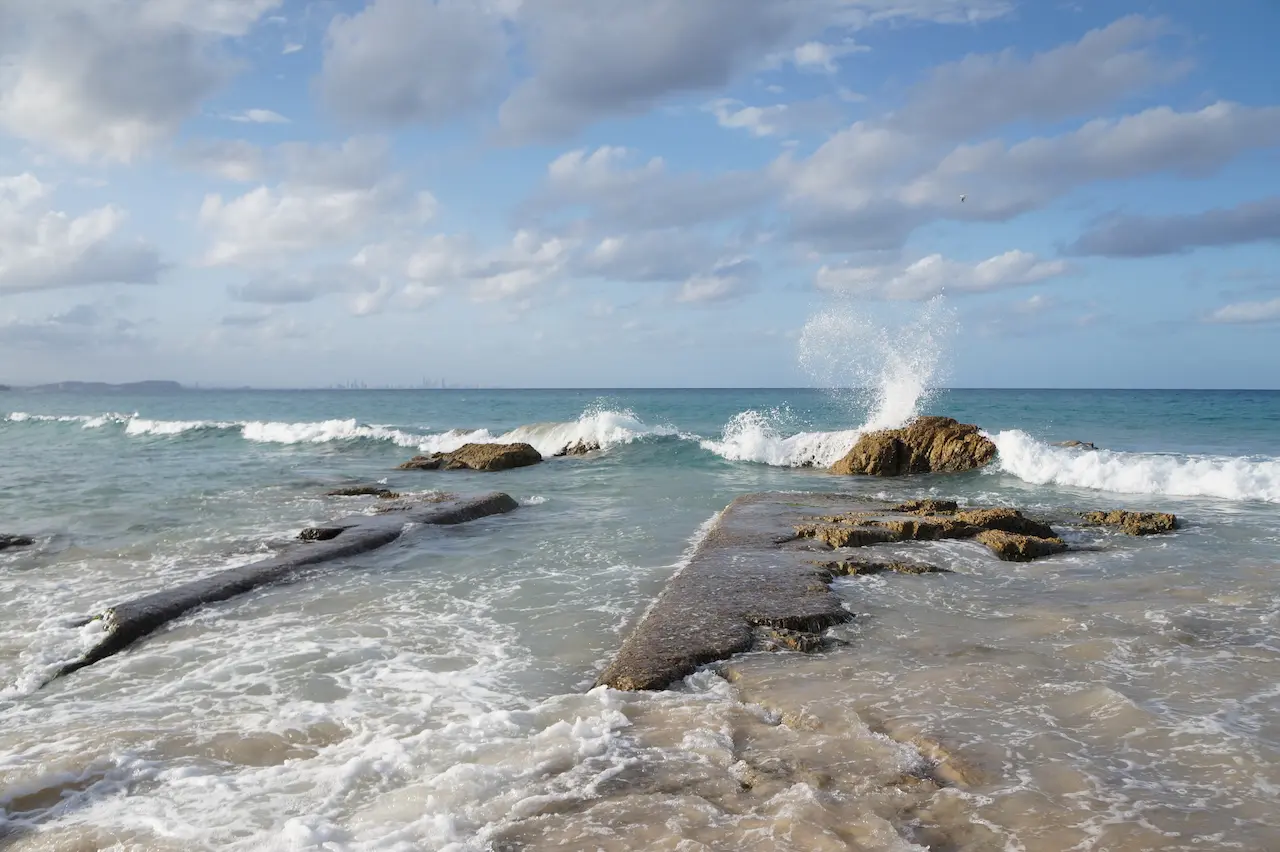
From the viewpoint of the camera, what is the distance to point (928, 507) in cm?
1113

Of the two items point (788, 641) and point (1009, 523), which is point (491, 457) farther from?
point (788, 641)

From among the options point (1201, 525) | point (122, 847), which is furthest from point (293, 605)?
point (1201, 525)

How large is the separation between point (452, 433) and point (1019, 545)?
2319cm

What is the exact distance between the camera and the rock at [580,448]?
22.8 meters

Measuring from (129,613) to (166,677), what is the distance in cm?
146

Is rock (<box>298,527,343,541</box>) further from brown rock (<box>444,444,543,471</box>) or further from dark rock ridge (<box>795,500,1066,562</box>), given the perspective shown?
brown rock (<box>444,444,543,471</box>)

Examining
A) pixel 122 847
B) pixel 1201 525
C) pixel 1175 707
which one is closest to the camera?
pixel 122 847

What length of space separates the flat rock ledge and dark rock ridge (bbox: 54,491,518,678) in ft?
13.0

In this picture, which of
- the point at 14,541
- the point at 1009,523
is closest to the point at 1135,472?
the point at 1009,523

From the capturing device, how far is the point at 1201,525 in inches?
427

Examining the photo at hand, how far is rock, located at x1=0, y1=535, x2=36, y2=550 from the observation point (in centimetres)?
1027

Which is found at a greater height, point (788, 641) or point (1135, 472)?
point (1135, 472)

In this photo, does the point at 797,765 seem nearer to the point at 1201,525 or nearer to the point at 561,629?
the point at 561,629

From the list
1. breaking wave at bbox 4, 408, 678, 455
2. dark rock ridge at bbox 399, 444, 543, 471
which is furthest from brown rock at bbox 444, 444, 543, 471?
breaking wave at bbox 4, 408, 678, 455
